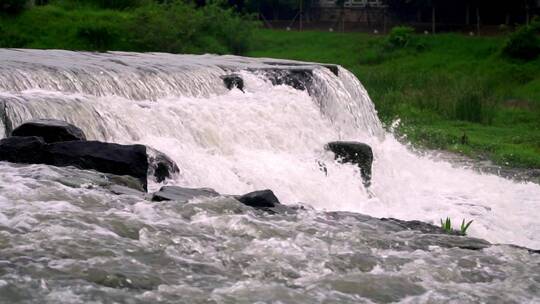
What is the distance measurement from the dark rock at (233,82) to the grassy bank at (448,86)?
7.02 m

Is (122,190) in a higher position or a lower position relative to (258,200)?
higher

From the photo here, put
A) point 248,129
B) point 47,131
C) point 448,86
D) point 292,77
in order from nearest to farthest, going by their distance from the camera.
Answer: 1. point 47,131
2. point 248,129
3. point 292,77
4. point 448,86

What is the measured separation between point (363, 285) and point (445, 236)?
6.79ft

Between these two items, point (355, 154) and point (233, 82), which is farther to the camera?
point (233, 82)

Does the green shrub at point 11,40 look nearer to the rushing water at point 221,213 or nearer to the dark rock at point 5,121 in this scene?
the rushing water at point 221,213

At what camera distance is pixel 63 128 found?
9.76 m

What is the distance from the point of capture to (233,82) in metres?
15.3

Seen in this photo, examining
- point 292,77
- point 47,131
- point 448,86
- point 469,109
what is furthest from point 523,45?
point 47,131

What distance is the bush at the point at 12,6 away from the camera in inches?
1307

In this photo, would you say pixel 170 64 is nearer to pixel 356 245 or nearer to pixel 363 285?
pixel 356 245

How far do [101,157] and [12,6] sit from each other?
2601 cm

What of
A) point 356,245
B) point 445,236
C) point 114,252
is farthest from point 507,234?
point 114,252

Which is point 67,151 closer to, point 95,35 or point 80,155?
point 80,155

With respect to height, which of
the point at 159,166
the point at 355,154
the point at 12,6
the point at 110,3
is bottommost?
the point at 355,154
